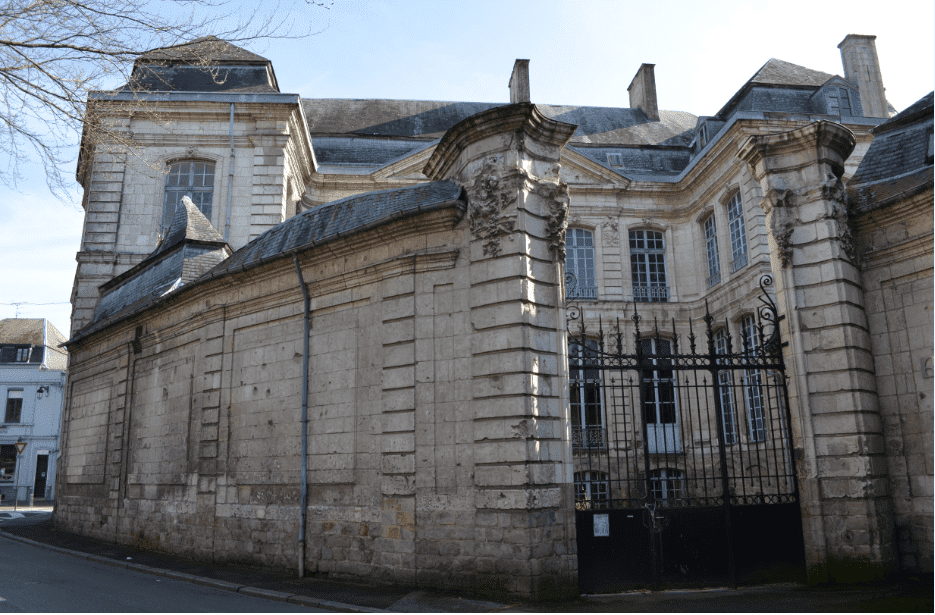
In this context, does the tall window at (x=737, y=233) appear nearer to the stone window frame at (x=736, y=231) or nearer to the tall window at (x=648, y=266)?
the stone window frame at (x=736, y=231)

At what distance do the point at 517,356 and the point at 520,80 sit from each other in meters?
21.5

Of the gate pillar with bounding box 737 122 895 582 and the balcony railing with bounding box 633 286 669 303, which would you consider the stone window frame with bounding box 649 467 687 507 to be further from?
the balcony railing with bounding box 633 286 669 303

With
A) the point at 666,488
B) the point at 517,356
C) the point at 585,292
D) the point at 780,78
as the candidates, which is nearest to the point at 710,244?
the point at 585,292

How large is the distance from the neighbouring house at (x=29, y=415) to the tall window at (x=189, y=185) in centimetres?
1664

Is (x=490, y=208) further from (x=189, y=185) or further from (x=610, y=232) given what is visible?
(x=610, y=232)

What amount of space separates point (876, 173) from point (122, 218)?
18780 millimetres

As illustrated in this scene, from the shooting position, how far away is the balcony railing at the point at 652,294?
2248 centimetres

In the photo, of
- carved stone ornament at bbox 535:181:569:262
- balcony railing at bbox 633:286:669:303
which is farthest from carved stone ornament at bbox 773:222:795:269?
balcony railing at bbox 633:286:669:303

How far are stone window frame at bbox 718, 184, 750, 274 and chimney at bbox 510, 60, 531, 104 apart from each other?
950 centimetres

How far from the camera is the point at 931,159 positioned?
8344 millimetres

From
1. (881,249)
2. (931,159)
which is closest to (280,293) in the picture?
(881,249)

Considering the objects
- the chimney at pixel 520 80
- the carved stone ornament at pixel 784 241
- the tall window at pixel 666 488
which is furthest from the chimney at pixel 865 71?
the carved stone ornament at pixel 784 241

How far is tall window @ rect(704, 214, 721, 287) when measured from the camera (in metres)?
21.5

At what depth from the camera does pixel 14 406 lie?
113ft
